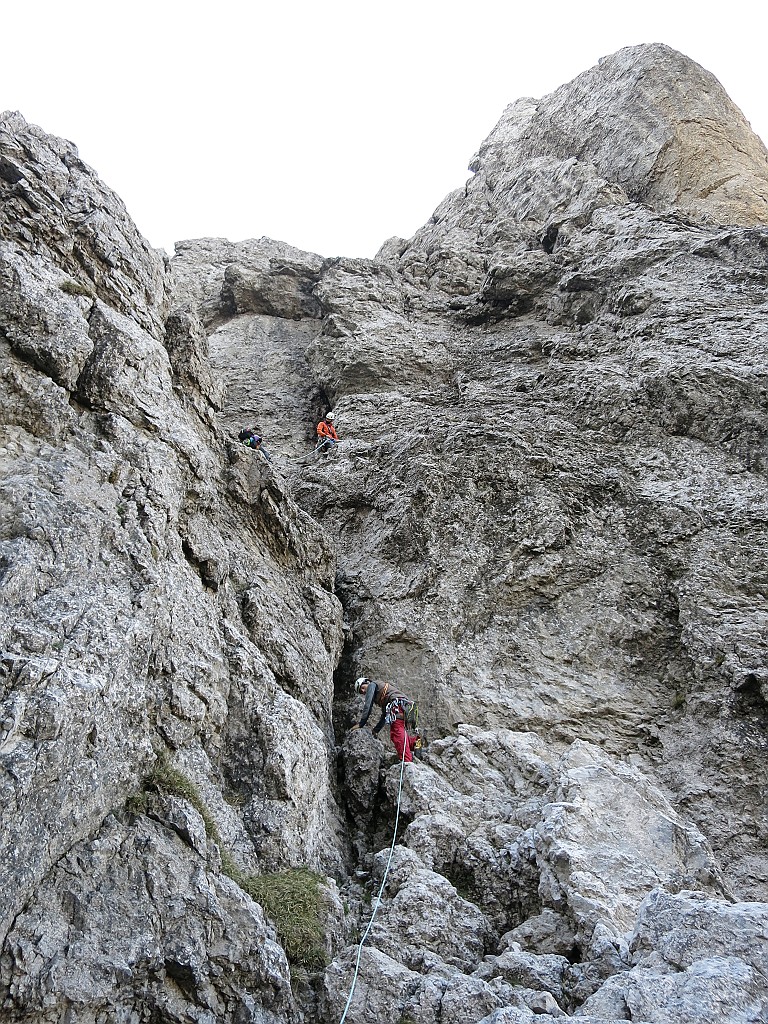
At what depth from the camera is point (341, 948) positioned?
30.1 feet

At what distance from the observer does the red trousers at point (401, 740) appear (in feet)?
42.5

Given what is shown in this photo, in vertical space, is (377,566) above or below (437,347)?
below

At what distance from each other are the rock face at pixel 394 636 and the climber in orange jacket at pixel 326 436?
535 millimetres

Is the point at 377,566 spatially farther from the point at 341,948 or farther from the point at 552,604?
the point at 341,948

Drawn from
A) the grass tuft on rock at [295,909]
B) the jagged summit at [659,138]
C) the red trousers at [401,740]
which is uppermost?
the jagged summit at [659,138]

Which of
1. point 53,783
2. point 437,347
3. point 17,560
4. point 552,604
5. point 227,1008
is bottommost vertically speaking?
point 227,1008

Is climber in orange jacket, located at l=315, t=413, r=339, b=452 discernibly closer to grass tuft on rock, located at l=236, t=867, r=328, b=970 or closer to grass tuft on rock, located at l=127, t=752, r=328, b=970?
grass tuft on rock, located at l=127, t=752, r=328, b=970

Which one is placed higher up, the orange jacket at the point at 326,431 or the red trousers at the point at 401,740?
the orange jacket at the point at 326,431

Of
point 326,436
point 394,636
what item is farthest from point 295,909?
point 326,436

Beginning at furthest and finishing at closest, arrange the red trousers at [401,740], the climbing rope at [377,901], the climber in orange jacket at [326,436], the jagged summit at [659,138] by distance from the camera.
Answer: the jagged summit at [659,138] < the climber in orange jacket at [326,436] < the red trousers at [401,740] < the climbing rope at [377,901]

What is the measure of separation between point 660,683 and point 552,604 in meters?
2.69

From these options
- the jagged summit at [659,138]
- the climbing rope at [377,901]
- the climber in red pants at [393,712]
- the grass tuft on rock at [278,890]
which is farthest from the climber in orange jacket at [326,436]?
the jagged summit at [659,138]

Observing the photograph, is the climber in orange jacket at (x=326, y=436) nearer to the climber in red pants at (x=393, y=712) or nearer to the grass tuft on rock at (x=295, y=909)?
the climber in red pants at (x=393, y=712)

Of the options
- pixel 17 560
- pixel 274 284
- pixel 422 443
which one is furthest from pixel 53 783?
pixel 274 284
